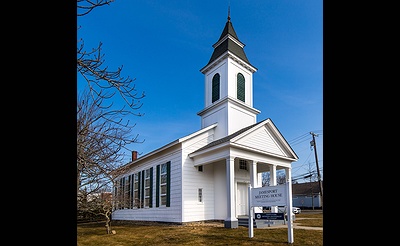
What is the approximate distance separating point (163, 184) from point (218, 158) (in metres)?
4.20

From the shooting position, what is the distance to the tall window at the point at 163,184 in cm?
1550

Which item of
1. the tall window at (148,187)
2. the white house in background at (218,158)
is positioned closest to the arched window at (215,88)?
the white house in background at (218,158)

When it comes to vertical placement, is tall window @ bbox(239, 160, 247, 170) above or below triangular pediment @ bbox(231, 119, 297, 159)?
below

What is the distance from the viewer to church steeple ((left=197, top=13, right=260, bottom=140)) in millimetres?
16422

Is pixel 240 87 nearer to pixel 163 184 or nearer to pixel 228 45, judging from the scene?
pixel 228 45

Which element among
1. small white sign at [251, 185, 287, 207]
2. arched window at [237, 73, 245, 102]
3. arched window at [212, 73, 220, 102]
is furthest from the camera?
arched window at [212, 73, 220, 102]

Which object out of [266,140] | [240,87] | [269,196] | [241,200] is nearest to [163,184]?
[241,200]

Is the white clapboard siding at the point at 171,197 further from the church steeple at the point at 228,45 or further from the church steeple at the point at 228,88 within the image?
the church steeple at the point at 228,45

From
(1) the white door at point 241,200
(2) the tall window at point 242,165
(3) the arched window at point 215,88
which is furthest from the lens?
(3) the arched window at point 215,88

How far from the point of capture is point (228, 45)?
1730 centimetres

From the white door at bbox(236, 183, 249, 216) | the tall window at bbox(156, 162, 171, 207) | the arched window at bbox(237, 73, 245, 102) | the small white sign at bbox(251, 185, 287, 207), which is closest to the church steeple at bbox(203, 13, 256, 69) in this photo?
the arched window at bbox(237, 73, 245, 102)

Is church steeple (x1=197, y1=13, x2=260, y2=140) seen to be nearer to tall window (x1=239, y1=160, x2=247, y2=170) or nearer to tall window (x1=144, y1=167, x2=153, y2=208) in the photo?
tall window (x1=239, y1=160, x2=247, y2=170)

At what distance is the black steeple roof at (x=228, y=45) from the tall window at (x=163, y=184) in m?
7.42
